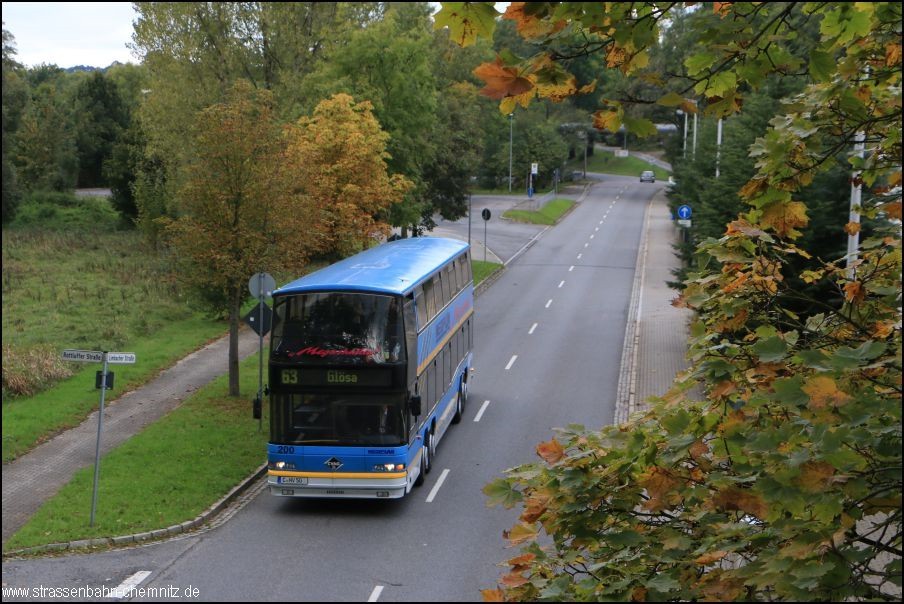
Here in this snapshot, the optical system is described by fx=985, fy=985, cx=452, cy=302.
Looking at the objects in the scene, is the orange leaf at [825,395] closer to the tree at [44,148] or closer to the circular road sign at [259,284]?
the circular road sign at [259,284]

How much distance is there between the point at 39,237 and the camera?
152 feet

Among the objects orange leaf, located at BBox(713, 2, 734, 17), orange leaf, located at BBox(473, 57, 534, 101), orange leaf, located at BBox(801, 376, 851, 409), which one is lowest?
orange leaf, located at BBox(801, 376, 851, 409)

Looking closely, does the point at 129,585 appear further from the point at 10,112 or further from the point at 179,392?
the point at 10,112

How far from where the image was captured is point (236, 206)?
2223 cm

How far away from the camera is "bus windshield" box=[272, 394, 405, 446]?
55.2ft

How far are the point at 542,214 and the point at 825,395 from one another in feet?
203

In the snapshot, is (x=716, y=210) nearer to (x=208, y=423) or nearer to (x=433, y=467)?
(x=433, y=467)

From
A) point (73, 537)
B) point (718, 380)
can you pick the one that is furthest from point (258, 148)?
point (718, 380)

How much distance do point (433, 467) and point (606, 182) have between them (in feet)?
248

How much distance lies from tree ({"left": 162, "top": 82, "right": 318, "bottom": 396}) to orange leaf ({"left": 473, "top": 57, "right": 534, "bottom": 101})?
59.1 feet

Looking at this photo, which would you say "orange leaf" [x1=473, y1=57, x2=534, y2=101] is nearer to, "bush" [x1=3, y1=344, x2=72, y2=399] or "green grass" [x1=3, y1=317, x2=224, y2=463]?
"green grass" [x1=3, y1=317, x2=224, y2=463]

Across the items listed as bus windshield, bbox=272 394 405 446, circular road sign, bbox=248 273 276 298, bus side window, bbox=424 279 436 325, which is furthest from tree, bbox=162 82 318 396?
bus windshield, bbox=272 394 405 446
